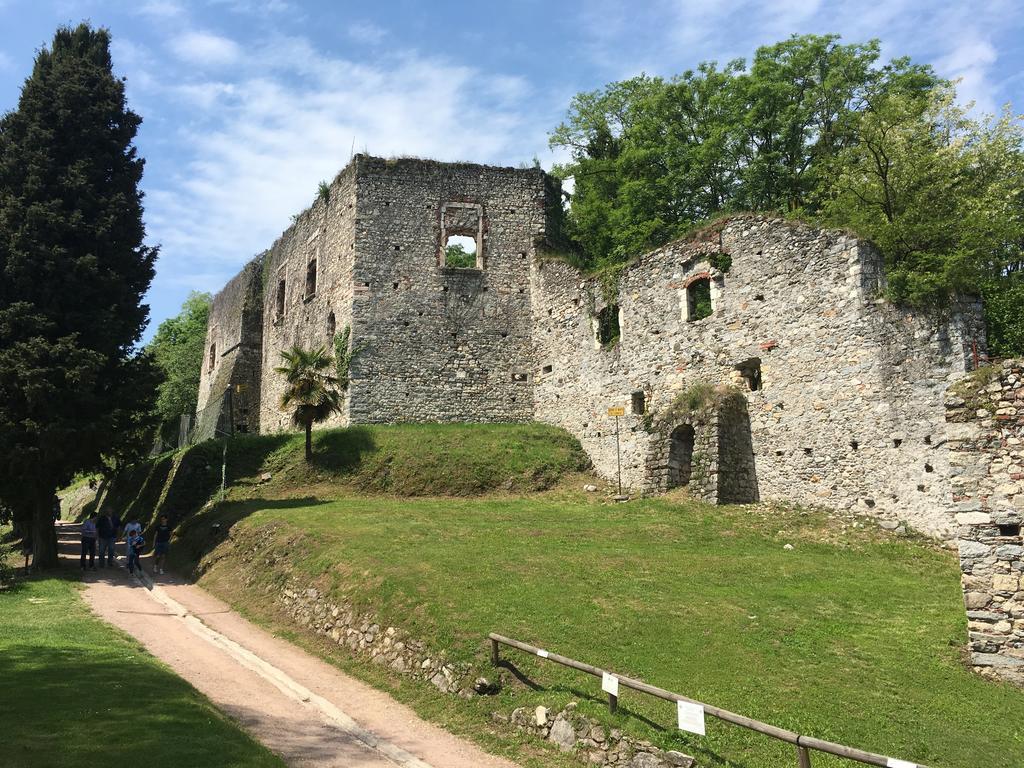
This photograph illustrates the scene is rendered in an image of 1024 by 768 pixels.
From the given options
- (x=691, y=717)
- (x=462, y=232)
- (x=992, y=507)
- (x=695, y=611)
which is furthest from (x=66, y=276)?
(x=992, y=507)

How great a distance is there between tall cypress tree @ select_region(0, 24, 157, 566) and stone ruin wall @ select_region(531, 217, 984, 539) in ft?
42.8

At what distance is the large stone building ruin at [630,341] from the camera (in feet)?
51.8

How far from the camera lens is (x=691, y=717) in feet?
22.0

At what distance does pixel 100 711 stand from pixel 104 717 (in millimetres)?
204

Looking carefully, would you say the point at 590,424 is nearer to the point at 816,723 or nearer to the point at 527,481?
the point at 527,481

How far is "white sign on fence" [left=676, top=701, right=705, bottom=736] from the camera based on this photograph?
665 cm


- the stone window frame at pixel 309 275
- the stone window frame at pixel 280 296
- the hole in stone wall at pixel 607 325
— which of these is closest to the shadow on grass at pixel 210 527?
the hole in stone wall at pixel 607 325

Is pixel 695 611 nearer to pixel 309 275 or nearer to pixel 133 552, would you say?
pixel 133 552

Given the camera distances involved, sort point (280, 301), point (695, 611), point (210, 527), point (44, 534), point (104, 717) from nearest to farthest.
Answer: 1. point (104, 717)
2. point (695, 611)
3. point (44, 534)
4. point (210, 527)
5. point (280, 301)

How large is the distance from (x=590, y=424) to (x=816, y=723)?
1631cm

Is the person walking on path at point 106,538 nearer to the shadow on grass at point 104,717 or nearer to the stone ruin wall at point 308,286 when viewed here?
the stone ruin wall at point 308,286

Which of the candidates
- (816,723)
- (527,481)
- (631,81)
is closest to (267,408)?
(527,481)

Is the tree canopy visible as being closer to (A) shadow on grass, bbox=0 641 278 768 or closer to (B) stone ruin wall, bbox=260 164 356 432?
(B) stone ruin wall, bbox=260 164 356 432

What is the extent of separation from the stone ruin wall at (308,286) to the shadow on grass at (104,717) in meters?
16.6
